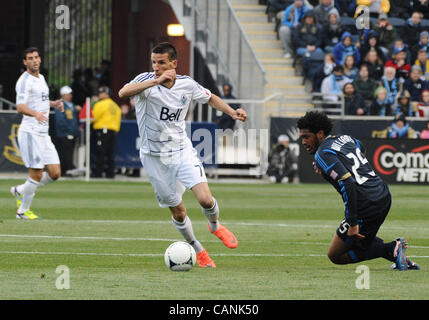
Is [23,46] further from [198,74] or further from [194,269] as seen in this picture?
[194,269]

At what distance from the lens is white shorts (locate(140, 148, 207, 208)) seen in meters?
10.5

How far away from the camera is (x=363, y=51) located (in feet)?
90.3

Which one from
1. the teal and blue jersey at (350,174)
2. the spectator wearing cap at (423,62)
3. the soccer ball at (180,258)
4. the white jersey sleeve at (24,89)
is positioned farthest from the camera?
the spectator wearing cap at (423,62)

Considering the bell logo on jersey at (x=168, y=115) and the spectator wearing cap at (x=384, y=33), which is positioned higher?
the spectator wearing cap at (x=384, y=33)

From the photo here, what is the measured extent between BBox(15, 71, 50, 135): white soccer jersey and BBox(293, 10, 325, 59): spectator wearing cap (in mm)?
13743

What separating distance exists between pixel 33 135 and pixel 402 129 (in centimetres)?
1140

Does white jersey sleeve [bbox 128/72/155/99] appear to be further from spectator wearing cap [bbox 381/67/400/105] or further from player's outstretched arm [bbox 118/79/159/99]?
spectator wearing cap [bbox 381/67/400/105]

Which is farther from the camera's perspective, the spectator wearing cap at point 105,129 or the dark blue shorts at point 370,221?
the spectator wearing cap at point 105,129

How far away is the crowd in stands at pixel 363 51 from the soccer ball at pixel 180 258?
1615 centimetres

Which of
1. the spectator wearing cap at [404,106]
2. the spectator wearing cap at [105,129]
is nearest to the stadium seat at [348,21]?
the spectator wearing cap at [404,106]

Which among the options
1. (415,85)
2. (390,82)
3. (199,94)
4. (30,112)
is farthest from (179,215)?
(415,85)

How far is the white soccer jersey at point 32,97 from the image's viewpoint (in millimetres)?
15398

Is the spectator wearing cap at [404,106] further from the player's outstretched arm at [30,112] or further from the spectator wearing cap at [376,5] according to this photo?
the player's outstretched arm at [30,112]
